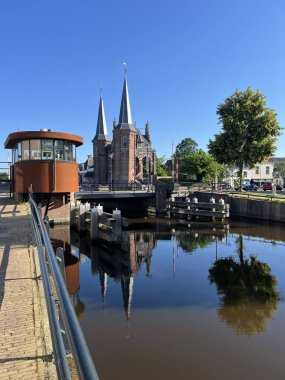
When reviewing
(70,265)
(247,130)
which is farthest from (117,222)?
(247,130)

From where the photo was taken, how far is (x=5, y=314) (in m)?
5.04

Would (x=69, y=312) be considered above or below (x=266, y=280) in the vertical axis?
above

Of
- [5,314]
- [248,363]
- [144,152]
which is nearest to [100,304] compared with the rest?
[248,363]

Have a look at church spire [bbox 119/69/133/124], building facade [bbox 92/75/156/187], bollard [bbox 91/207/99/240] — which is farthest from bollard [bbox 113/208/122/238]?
church spire [bbox 119/69/133/124]

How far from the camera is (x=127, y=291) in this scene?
38.3 feet

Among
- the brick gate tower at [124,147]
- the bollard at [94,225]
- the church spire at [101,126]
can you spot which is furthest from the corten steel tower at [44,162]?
the church spire at [101,126]

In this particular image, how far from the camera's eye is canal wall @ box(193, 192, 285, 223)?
27609 millimetres

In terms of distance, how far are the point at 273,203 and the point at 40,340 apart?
27.0 metres

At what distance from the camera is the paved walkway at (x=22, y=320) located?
3.66 m

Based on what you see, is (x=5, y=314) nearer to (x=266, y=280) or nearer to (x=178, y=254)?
(x=266, y=280)

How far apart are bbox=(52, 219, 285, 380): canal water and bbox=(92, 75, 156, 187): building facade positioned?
3681 centimetres

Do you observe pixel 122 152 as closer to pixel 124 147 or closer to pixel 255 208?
pixel 124 147

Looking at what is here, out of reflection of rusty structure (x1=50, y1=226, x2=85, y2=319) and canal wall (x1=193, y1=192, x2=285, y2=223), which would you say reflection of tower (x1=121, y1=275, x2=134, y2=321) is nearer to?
reflection of rusty structure (x1=50, y1=226, x2=85, y2=319)

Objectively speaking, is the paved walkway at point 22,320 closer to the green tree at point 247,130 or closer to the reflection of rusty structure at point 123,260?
the reflection of rusty structure at point 123,260
